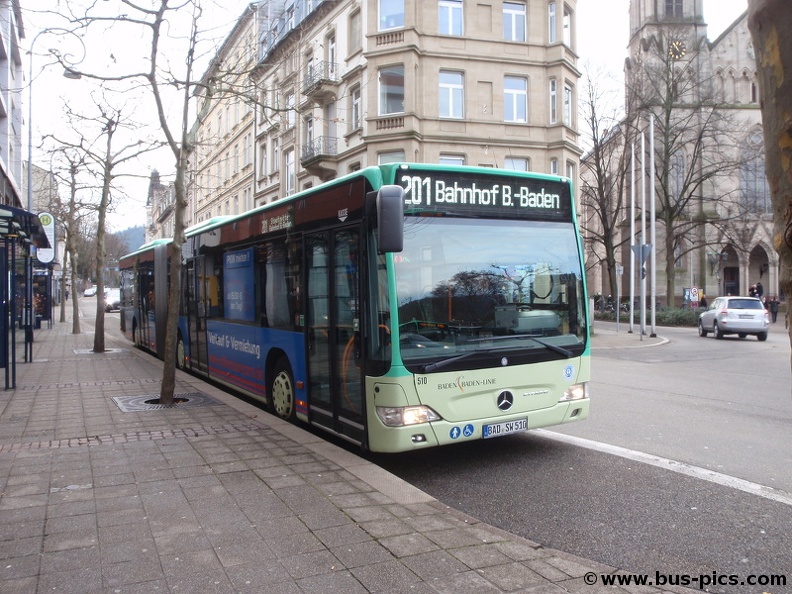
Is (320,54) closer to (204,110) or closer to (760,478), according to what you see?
(204,110)

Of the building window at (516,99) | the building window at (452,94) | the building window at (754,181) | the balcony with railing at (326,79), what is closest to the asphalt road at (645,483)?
the building window at (452,94)

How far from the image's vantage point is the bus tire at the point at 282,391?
323 inches

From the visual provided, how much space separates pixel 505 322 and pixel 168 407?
197 inches

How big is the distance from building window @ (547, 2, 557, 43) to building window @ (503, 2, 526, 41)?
117 cm

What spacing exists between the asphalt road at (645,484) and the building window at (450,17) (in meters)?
23.1

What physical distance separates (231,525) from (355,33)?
98.3 feet

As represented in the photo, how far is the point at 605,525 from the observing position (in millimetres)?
4957

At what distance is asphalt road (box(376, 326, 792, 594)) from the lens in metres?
4.48

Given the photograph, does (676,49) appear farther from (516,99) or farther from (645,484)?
(645,484)

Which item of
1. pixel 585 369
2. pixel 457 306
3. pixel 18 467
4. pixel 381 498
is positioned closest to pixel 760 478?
pixel 585 369

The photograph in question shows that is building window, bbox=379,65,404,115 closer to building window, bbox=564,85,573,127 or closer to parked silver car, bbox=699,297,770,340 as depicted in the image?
building window, bbox=564,85,573,127

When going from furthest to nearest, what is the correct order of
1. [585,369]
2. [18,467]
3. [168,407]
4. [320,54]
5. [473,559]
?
[320,54]
[168,407]
[585,369]
[18,467]
[473,559]

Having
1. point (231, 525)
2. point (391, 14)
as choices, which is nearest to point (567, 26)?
point (391, 14)

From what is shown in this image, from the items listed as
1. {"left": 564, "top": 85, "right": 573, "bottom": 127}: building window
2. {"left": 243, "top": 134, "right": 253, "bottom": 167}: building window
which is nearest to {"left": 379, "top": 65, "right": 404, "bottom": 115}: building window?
{"left": 564, "top": 85, "right": 573, "bottom": 127}: building window
